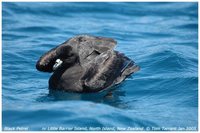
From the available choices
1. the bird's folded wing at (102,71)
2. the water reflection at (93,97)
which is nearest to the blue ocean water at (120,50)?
the water reflection at (93,97)

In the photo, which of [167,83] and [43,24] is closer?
[167,83]

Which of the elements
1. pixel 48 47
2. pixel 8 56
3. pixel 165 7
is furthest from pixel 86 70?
pixel 165 7

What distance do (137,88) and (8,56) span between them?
4.17 meters

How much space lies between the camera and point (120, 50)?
1744 cm

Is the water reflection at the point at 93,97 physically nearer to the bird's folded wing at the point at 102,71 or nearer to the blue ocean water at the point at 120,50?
the blue ocean water at the point at 120,50

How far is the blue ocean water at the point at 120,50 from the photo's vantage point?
1135 centimetres

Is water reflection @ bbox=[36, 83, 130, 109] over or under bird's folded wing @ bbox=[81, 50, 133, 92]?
under

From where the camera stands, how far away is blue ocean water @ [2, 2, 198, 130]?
1135 centimetres

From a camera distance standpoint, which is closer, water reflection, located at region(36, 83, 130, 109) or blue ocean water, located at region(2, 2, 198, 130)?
blue ocean water, located at region(2, 2, 198, 130)

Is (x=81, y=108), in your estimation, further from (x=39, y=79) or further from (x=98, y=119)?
(x=39, y=79)

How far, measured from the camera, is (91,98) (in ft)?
41.3

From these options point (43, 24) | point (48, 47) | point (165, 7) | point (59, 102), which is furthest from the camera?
point (165, 7)

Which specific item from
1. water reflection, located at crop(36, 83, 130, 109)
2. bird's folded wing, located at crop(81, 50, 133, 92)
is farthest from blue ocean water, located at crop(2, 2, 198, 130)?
bird's folded wing, located at crop(81, 50, 133, 92)

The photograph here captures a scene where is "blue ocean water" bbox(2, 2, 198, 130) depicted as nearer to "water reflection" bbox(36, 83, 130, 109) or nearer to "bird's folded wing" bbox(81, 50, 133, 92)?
"water reflection" bbox(36, 83, 130, 109)
